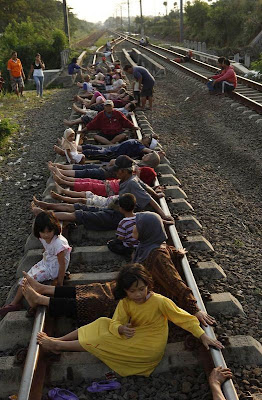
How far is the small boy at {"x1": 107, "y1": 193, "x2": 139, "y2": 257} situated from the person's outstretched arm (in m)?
1.85

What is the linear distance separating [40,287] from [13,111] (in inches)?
424

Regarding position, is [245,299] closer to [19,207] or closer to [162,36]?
[19,207]

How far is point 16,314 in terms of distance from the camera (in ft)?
13.0

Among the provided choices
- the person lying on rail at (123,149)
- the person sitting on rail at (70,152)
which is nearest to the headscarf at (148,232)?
the person lying on rail at (123,149)

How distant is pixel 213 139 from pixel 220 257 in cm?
532

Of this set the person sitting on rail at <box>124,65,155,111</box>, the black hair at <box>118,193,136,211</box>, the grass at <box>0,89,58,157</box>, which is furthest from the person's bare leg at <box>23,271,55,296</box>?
the person sitting on rail at <box>124,65,155,111</box>

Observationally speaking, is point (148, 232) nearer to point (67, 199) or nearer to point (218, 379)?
point (218, 379)

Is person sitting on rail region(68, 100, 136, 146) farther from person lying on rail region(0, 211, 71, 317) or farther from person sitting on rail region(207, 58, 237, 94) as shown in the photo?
person sitting on rail region(207, 58, 237, 94)

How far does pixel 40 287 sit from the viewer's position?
159 inches

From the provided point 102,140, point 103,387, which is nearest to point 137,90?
point 102,140

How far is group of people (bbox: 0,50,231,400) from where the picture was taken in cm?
334

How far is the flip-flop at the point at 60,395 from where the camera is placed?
10.4ft

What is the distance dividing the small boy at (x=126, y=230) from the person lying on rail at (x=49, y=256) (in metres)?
0.62

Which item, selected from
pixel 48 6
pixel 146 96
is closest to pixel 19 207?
pixel 146 96
